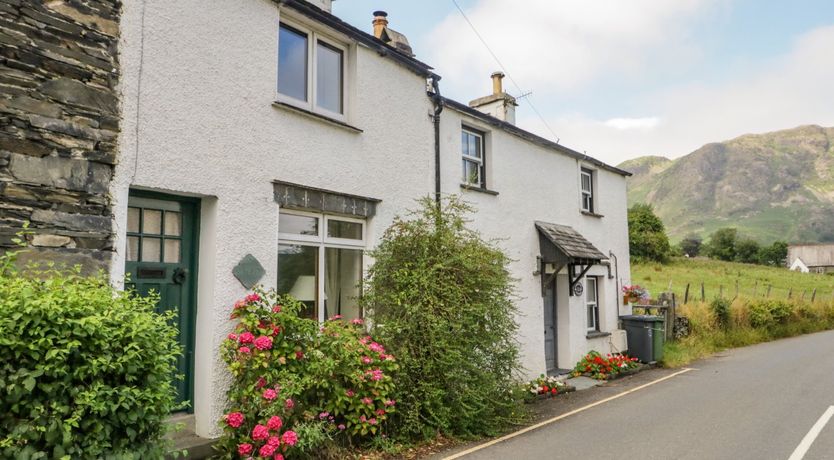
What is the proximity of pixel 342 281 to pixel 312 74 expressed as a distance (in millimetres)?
2896

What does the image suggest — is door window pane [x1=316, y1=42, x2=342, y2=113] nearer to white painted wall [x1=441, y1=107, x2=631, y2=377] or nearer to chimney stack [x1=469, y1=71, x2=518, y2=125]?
white painted wall [x1=441, y1=107, x2=631, y2=377]

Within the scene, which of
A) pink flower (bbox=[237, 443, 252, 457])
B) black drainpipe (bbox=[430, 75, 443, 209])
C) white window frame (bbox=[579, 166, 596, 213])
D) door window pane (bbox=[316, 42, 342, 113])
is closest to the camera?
pink flower (bbox=[237, 443, 252, 457])

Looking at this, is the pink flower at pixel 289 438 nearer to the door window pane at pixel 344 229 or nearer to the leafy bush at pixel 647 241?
the door window pane at pixel 344 229

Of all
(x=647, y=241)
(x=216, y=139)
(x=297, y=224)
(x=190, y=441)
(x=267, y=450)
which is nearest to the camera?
(x=267, y=450)

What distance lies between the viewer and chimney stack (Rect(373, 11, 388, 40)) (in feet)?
34.8

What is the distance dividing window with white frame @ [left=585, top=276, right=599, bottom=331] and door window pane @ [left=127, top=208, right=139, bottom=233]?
36.0 feet

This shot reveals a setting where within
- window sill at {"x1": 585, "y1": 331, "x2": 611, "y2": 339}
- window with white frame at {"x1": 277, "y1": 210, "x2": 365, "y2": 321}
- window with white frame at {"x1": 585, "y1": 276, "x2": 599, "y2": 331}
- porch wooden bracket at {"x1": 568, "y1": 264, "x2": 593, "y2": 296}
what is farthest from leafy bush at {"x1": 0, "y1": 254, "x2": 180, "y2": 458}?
window with white frame at {"x1": 585, "y1": 276, "x2": 599, "y2": 331}

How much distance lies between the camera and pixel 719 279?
4012 centimetres

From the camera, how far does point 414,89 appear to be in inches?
375

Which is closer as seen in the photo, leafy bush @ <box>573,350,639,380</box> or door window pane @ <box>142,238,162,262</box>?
door window pane @ <box>142,238,162,262</box>

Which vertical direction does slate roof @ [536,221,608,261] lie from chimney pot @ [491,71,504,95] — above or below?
below

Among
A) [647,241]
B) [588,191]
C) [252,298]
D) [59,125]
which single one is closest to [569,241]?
[588,191]

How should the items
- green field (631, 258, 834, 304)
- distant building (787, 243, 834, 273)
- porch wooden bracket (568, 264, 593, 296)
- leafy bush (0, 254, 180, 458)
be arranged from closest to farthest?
leafy bush (0, 254, 180, 458) < porch wooden bracket (568, 264, 593, 296) < green field (631, 258, 834, 304) < distant building (787, 243, 834, 273)

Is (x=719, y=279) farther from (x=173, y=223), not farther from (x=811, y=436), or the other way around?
(x=173, y=223)
